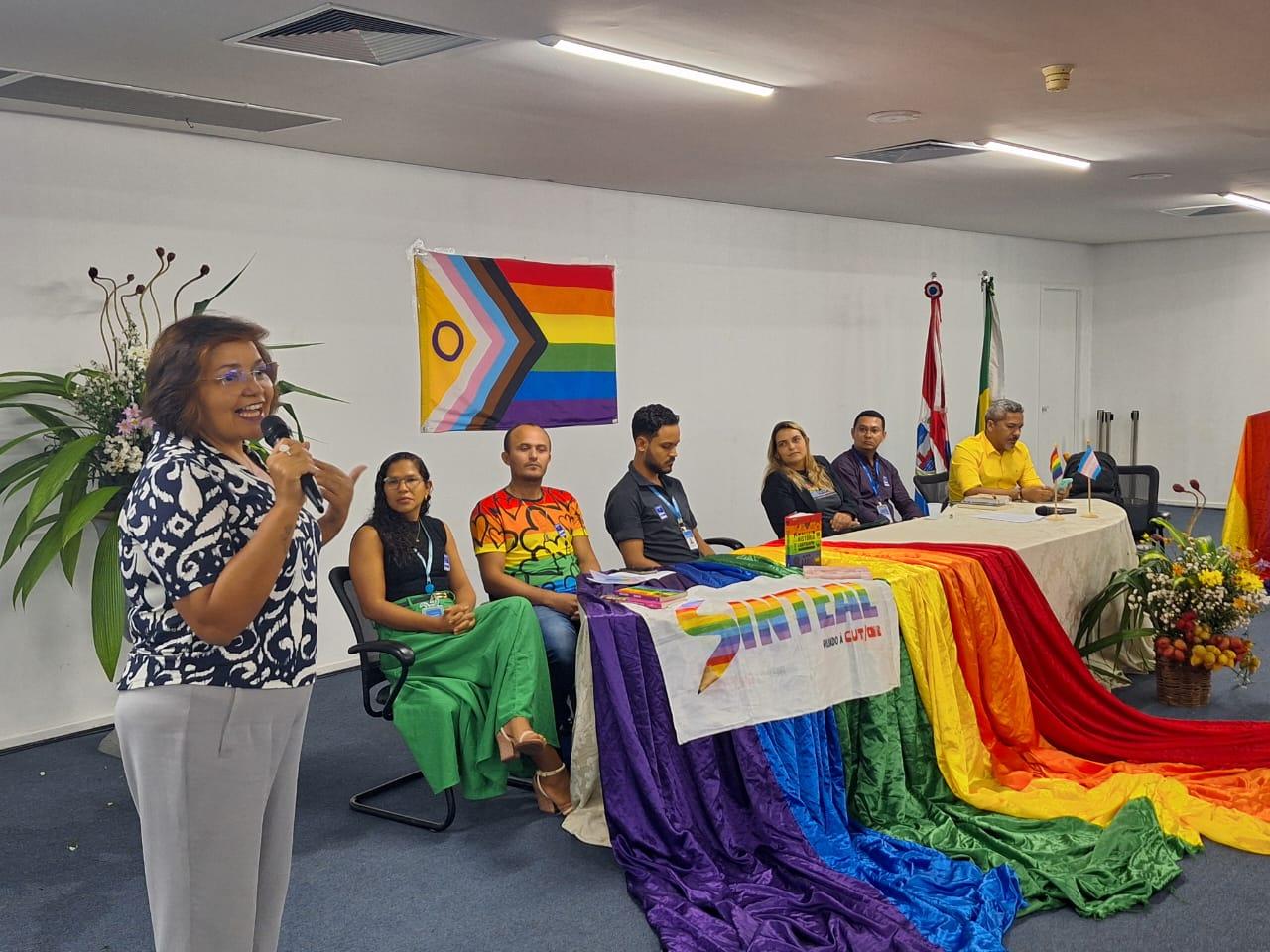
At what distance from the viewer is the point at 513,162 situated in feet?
19.1

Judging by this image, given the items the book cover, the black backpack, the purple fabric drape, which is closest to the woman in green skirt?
the purple fabric drape

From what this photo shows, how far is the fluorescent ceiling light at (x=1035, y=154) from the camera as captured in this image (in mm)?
5652

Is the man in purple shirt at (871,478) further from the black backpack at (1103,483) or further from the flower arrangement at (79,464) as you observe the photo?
the flower arrangement at (79,464)

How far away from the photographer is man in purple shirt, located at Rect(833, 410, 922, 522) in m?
5.98

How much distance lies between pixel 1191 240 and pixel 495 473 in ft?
25.2

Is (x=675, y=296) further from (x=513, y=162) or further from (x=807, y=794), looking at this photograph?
(x=807, y=794)

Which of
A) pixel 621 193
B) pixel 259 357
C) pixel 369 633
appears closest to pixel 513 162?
pixel 621 193

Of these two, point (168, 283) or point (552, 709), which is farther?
point (168, 283)

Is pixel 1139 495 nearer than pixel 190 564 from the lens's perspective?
No

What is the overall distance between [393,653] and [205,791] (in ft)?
5.70

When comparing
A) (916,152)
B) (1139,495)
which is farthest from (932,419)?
(916,152)

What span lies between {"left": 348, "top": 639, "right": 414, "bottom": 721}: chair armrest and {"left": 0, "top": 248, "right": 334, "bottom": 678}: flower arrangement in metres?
1.01

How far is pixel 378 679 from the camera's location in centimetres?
381

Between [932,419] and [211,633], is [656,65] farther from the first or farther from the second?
[932,419]
